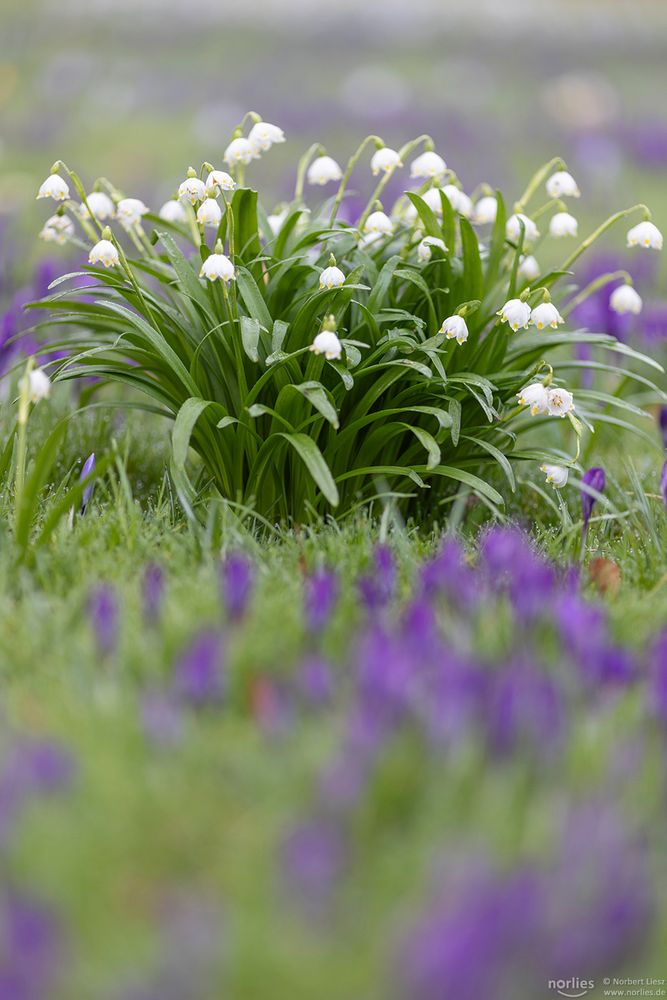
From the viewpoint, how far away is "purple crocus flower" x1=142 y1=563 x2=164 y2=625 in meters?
1.96

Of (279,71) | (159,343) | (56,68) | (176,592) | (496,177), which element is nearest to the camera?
(176,592)

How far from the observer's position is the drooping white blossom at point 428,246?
2820 mm

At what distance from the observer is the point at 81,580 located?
227 centimetres

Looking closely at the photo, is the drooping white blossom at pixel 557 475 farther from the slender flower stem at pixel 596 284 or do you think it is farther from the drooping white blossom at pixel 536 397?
the slender flower stem at pixel 596 284

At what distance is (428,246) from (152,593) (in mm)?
1385

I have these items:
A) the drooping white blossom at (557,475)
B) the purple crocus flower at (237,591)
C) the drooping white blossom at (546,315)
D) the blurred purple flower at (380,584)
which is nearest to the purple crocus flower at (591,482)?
the drooping white blossom at (557,475)

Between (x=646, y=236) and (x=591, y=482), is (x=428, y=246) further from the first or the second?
(x=591, y=482)

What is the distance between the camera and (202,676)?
1.66 meters

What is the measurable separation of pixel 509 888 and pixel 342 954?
221mm

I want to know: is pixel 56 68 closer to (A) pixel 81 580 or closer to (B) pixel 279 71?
(B) pixel 279 71

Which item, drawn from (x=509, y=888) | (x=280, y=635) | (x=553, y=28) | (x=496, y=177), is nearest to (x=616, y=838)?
(x=509, y=888)

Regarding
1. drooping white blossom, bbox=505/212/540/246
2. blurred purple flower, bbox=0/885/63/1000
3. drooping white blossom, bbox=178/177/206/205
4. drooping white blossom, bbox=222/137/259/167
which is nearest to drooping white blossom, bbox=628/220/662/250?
drooping white blossom, bbox=505/212/540/246

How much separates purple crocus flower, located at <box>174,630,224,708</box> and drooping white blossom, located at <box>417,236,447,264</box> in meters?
1.54

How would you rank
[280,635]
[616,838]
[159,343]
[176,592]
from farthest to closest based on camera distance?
[159,343]
[176,592]
[280,635]
[616,838]
